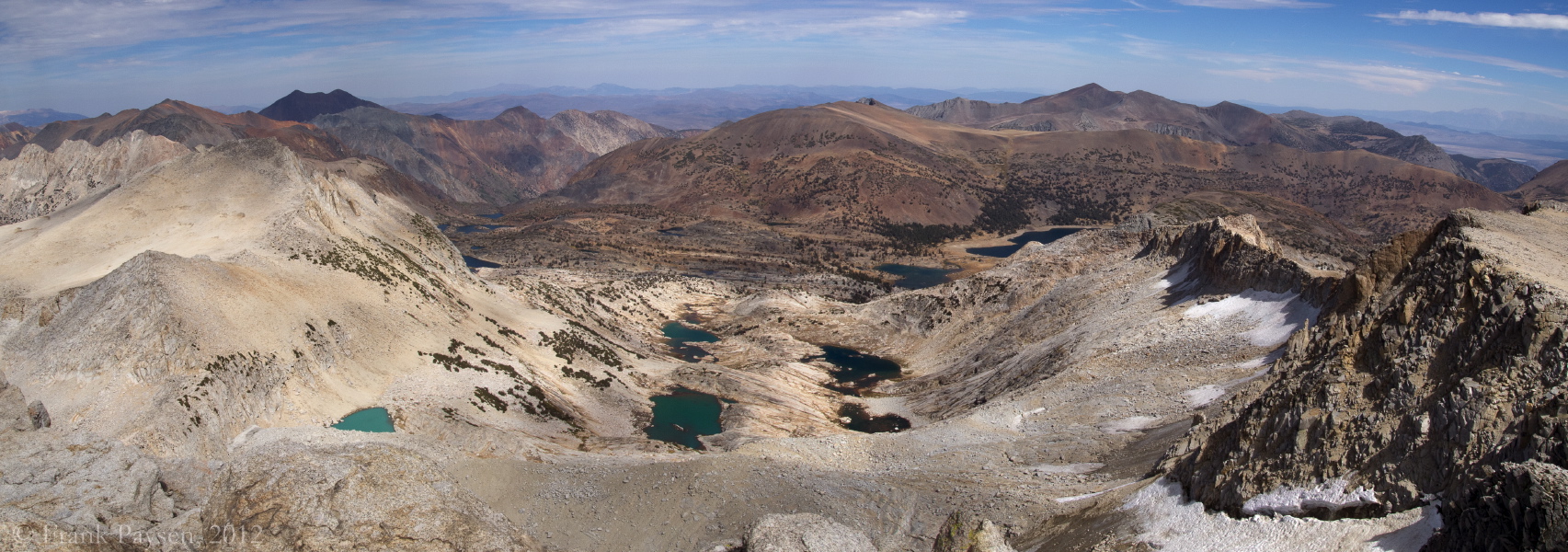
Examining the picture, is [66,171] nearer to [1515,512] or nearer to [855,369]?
[855,369]

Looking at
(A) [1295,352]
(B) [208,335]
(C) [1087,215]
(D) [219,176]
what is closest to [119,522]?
(B) [208,335]

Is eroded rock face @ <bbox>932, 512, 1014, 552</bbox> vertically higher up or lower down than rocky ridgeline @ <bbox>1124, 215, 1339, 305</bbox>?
lower down

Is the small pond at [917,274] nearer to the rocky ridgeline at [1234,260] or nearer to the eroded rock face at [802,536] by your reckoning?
the rocky ridgeline at [1234,260]

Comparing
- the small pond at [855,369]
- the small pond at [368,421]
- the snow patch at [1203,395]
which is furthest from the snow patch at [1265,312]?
the small pond at [368,421]

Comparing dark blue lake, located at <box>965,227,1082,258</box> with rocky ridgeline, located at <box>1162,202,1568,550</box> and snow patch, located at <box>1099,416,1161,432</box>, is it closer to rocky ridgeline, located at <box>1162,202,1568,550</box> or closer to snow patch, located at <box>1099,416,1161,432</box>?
snow patch, located at <box>1099,416,1161,432</box>

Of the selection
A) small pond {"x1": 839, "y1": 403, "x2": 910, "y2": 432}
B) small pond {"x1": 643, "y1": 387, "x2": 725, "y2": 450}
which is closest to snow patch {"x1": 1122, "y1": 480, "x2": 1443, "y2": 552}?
small pond {"x1": 643, "y1": 387, "x2": 725, "y2": 450}

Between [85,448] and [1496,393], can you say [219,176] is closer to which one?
[85,448]
